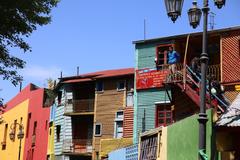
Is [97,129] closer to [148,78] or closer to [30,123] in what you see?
[148,78]

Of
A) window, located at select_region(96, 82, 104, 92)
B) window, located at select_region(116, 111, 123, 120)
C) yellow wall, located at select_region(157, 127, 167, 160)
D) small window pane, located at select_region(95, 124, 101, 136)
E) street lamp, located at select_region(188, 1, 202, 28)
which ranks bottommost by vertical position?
yellow wall, located at select_region(157, 127, 167, 160)

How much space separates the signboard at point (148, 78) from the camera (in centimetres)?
2905

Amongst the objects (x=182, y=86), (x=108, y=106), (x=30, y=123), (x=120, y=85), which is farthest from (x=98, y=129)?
(x=182, y=86)

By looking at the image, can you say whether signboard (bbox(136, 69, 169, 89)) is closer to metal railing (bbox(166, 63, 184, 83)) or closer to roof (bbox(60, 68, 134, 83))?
metal railing (bbox(166, 63, 184, 83))

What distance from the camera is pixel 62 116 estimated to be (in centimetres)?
4606

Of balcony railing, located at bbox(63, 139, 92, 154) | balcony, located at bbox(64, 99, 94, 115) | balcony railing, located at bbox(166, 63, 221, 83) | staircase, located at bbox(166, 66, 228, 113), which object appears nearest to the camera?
staircase, located at bbox(166, 66, 228, 113)

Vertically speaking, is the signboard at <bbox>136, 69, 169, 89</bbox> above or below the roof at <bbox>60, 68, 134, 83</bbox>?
below

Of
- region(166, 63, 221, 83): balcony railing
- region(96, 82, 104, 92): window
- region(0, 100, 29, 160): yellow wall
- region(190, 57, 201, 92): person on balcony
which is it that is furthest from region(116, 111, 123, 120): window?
region(190, 57, 201, 92): person on balcony

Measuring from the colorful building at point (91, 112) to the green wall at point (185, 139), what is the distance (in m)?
20.8

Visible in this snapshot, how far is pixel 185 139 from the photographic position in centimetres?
1505

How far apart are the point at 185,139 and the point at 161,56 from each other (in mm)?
14491

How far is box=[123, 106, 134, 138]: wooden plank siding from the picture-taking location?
122 feet

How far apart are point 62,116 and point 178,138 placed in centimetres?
3122

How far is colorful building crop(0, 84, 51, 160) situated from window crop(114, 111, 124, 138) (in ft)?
31.5
